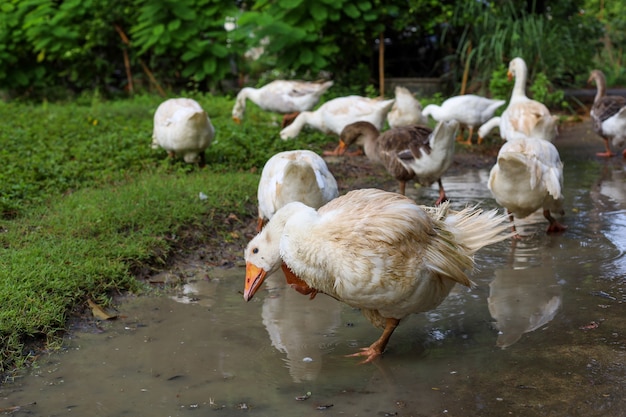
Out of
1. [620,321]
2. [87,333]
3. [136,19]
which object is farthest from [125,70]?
[620,321]

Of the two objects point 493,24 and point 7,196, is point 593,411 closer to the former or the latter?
point 7,196

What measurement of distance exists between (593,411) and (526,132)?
6.26 meters

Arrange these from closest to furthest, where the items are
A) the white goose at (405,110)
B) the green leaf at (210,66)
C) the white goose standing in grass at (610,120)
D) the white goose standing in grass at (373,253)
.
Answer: the white goose standing in grass at (373,253) < the white goose standing in grass at (610,120) < the white goose at (405,110) < the green leaf at (210,66)

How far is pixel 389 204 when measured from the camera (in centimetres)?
405

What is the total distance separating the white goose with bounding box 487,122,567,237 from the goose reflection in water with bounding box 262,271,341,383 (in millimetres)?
1927

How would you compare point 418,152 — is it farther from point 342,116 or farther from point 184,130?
point 342,116

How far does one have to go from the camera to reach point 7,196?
22.6 feet

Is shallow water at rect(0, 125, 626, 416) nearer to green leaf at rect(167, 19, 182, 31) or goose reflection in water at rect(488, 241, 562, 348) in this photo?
goose reflection in water at rect(488, 241, 562, 348)

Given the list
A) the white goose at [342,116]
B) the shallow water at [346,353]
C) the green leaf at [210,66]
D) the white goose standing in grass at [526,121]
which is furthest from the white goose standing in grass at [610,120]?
the green leaf at [210,66]

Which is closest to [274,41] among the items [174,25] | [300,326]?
[174,25]

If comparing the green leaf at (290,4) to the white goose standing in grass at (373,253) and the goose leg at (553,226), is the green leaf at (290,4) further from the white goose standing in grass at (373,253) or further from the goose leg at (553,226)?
the white goose standing in grass at (373,253)

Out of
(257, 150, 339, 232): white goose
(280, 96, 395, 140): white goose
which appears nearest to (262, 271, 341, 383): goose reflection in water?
(257, 150, 339, 232): white goose

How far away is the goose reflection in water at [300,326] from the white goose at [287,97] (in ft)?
22.4

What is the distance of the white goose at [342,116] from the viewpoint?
10.5 metres
